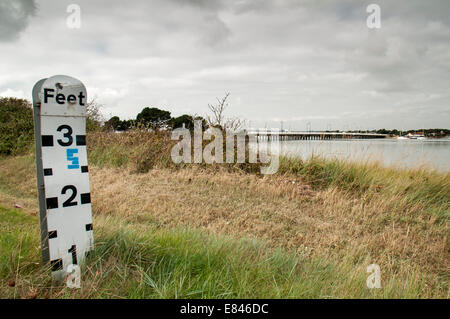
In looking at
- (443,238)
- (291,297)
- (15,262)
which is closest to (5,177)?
(15,262)

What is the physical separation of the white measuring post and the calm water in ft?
20.9

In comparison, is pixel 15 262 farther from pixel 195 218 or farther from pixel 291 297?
pixel 195 218

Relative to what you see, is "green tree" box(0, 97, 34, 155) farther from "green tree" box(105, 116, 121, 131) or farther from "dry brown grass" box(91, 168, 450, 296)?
"dry brown grass" box(91, 168, 450, 296)

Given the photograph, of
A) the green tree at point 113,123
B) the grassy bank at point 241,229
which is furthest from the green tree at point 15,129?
the grassy bank at point 241,229

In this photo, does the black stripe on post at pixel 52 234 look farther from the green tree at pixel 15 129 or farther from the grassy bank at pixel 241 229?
the green tree at pixel 15 129

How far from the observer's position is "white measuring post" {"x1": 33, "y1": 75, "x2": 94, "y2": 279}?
7.34ft

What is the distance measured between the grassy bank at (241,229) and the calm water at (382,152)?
38 centimetres

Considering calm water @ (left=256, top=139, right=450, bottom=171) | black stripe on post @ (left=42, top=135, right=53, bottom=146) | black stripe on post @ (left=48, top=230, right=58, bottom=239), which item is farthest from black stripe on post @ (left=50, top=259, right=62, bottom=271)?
calm water @ (left=256, top=139, right=450, bottom=171)

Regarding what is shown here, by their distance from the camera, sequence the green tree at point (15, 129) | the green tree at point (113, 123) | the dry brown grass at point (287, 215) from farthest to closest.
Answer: the green tree at point (113, 123) → the green tree at point (15, 129) → the dry brown grass at point (287, 215)

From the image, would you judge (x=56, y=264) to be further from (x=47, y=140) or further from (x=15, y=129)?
(x=15, y=129)

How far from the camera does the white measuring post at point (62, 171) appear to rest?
2.24 meters

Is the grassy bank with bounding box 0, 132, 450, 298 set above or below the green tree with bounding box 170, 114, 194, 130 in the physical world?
below

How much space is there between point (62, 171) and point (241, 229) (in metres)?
2.73

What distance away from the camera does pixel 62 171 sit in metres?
2.30
